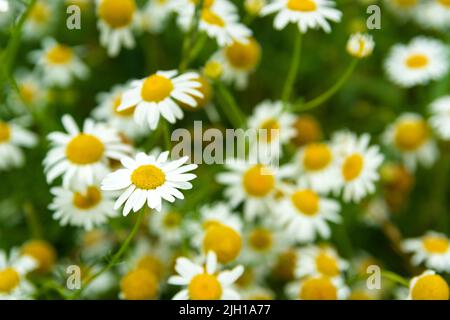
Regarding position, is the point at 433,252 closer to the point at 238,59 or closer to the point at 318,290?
the point at 318,290

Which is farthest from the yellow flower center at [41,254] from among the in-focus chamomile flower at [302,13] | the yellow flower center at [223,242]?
the in-focus chamomile flower at [302,13]

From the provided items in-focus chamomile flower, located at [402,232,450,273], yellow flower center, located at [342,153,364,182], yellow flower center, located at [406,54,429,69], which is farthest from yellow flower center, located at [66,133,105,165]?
yellow flower center, located at [406,54,429,69]

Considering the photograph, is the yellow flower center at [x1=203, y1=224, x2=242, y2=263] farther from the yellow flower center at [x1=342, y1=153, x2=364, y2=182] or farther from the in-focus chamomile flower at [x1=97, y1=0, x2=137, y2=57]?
the in-focus chamomile flower at [x1=97, y1=0, x2=137, y2=57]

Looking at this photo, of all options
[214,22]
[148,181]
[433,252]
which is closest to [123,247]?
[148,181]
